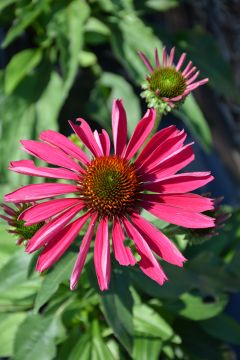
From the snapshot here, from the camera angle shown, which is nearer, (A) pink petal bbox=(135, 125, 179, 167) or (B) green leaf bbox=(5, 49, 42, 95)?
(A) pink petal bbox=(135, 125, 179, 167)

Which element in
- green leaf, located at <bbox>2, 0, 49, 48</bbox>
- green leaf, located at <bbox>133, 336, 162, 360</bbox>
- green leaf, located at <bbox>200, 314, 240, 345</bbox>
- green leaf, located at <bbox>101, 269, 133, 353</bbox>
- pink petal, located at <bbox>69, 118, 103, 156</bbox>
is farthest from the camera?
green leaf, located at <bbox>2, 0, 49, 48</bbox>

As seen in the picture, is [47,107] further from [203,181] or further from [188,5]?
[203,181]

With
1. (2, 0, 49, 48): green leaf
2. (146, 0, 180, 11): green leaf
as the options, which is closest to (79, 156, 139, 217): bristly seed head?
(2, 0, 49, 48): green leaf

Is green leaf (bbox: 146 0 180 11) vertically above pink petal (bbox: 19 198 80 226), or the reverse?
green leaf (bbox: 146 0 180 11)

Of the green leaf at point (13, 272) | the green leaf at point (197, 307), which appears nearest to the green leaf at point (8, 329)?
the green leaf at point (13, 272)

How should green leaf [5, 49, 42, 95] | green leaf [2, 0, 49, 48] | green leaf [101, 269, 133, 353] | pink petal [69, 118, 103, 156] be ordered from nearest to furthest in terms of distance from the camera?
pink petal [69, 118, 103, 156] → green leaf [101, 269, 133, 353] → green leaf [2, 0, 49, 48] → green leaf [5, 49, 42, 95]

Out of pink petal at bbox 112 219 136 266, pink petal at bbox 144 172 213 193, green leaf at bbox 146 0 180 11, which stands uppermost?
green leaf at bbox 146 0 180 11

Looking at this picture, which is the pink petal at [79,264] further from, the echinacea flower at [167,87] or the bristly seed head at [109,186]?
the echinacea flower at [167,87]

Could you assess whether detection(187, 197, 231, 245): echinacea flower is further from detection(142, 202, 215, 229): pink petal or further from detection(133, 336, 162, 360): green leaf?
detection(133, 336, 162, 360): green leaf
